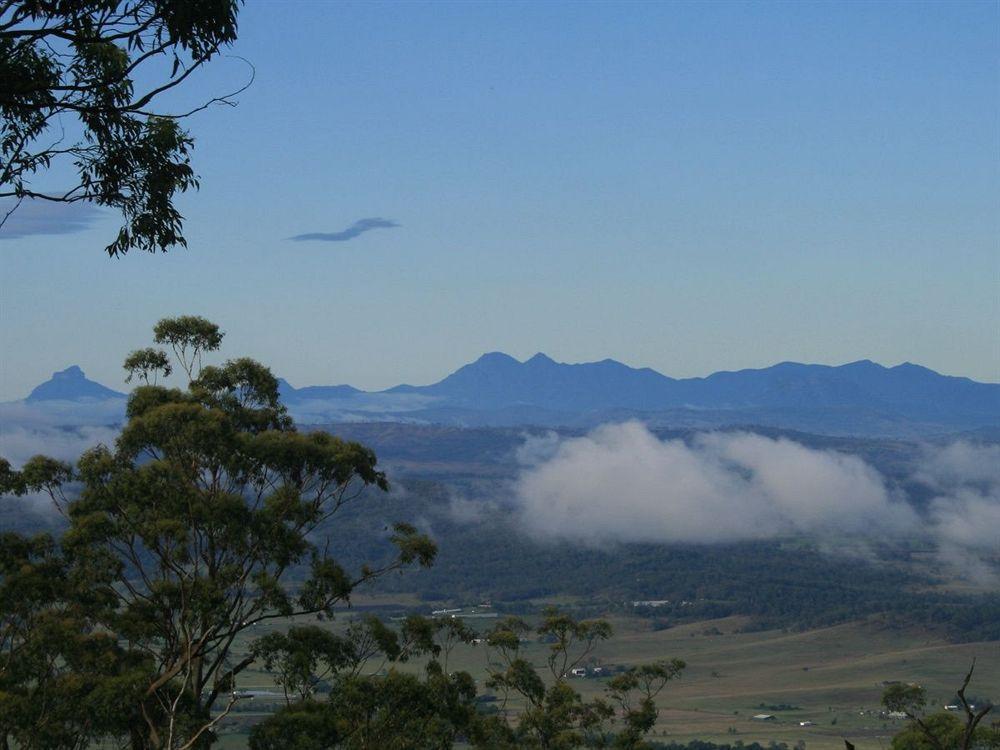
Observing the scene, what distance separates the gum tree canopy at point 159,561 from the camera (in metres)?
27.9

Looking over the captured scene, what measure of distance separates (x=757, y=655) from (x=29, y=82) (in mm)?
176949

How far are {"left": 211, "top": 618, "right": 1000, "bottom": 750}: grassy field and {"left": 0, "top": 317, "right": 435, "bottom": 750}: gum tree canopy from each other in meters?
68.8

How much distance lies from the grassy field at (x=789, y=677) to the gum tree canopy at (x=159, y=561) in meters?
68.8

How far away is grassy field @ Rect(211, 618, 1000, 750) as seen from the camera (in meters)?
125

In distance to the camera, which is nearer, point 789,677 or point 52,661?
point 52,661

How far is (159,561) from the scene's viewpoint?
2977 centimetres

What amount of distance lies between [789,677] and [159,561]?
146 m

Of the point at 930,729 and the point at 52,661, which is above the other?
the point at 52,661

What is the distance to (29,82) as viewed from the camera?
52.5ft

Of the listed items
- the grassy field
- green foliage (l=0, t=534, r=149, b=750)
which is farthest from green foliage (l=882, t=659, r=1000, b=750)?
the grassy field

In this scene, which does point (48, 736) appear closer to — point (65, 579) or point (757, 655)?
point (65, 579)

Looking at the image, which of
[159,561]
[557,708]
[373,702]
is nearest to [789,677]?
[557,708]

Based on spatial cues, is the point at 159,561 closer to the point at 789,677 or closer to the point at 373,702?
the point at 373,702

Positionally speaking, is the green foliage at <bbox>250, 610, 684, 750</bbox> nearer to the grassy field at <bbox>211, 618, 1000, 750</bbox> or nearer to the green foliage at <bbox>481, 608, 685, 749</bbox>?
the green foliage at <bbox>481, 608, 685, 749</bbox>
